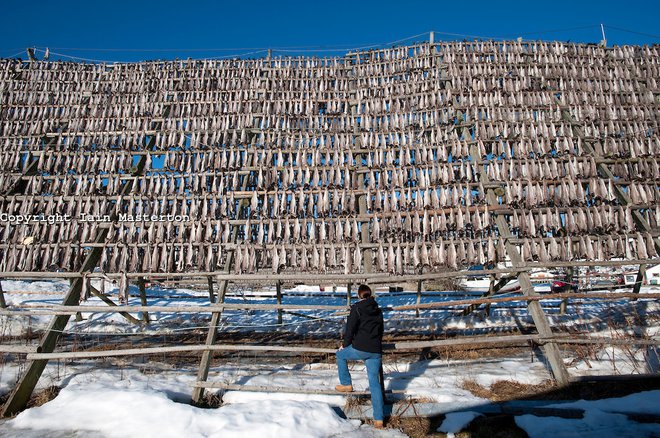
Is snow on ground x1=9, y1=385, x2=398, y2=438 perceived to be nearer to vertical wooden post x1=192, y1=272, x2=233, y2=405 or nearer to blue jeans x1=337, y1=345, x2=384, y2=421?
blue jeans x1=337, y1=345, x2=384, y2=421

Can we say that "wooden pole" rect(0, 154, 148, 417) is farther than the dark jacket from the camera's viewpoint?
Yes

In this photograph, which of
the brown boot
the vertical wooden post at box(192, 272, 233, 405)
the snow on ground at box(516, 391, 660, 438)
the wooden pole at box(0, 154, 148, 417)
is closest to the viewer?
the snow on ground at box(516, 391, 660, 438)

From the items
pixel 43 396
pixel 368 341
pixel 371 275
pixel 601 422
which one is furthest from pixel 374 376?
pixel 43 396

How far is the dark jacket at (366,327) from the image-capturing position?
520 centimetres

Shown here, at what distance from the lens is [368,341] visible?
5191 millimetres

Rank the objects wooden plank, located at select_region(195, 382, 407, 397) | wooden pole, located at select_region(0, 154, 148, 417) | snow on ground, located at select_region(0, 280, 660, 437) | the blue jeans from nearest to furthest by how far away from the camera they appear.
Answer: snow on ground, located at select_region(0, 280, 660, 437) → the blue jeans → wooden plank, located at select_region(195, 382, 407, 397) → wooden pole, located at select_region(0, 154, 148, 417)

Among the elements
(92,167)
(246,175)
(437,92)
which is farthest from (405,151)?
(92,167)

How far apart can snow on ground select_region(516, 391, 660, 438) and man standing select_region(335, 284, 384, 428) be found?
2164 mm

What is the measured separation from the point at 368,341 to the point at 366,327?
21 centimetres

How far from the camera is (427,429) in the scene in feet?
16.8

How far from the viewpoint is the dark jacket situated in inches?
205

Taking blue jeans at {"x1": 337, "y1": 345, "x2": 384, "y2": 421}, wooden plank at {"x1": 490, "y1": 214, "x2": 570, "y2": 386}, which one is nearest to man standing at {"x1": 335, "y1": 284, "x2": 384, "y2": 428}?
blue jeans at {"x1": 337, "y1": 345, "x2": 384, "y2": 421}

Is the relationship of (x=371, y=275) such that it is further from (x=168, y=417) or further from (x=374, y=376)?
(x=168, y=417)

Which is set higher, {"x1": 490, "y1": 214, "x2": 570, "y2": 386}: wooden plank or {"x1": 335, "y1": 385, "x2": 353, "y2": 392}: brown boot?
{"x1": 490, "y1": 214, "x2": 570, "y2": 386}: wooden plank
